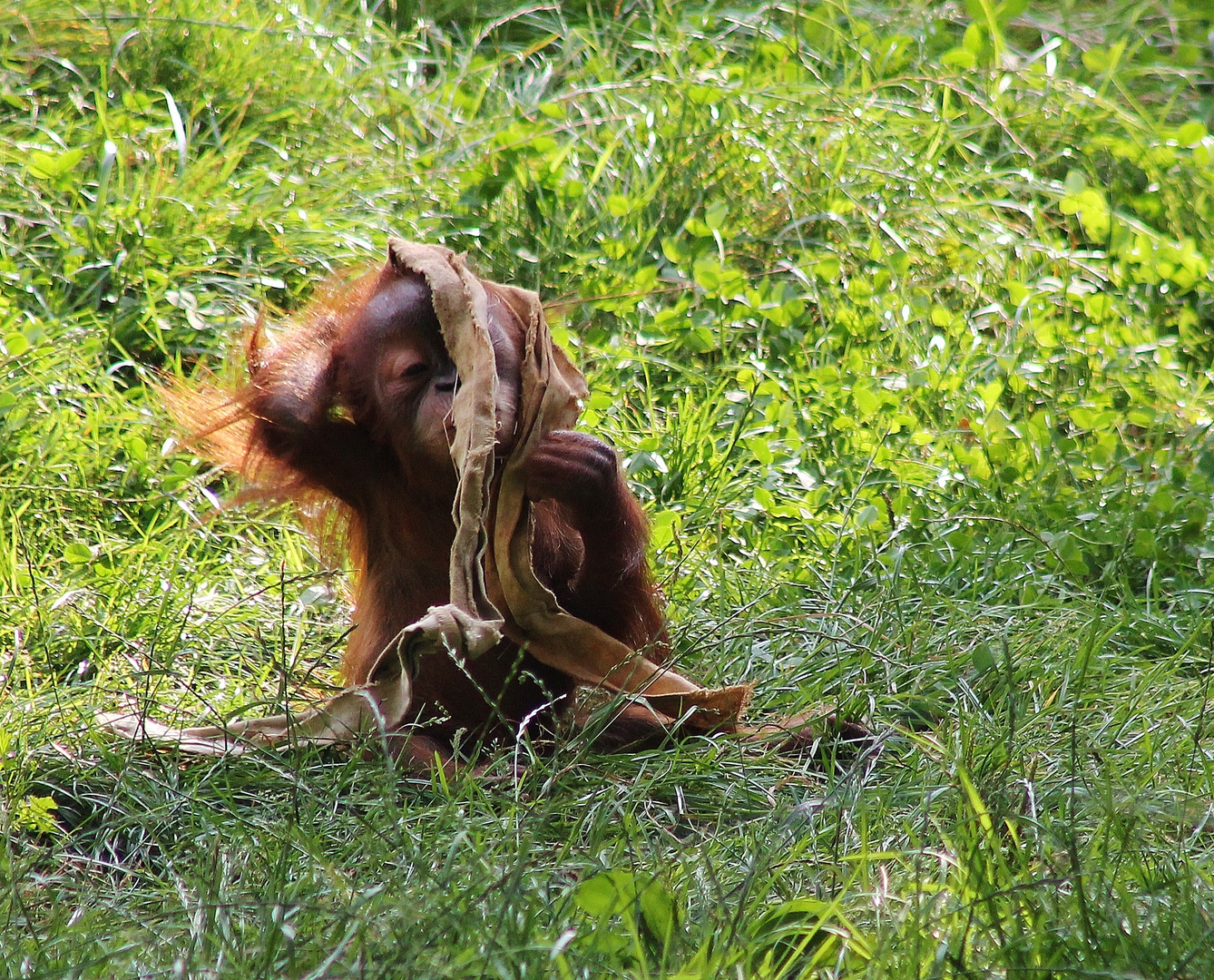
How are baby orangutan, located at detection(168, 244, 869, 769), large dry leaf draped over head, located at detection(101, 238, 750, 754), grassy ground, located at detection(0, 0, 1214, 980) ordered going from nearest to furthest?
grassy ground, located at detection(0, 0, 1214, 980) < large dry leaf draped over head, located at detection(101, 238, 750, 754) < baby orangutan, located at detection(168, 244, 869, 769)

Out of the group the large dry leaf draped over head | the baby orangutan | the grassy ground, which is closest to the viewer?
the grassy ground

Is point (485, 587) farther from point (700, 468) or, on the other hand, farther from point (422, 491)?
point (700, 468)

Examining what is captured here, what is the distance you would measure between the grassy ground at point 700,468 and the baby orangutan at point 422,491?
0.21 m

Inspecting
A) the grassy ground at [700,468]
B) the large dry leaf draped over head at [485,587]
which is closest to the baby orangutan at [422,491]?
the large dry leaf draped over head at [485,587]

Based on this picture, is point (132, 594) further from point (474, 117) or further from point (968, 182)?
point (968, 182)

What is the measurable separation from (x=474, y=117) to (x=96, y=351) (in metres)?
1.77

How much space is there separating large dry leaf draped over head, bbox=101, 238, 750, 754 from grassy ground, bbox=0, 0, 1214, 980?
10 cm

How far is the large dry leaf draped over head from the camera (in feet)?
8.28

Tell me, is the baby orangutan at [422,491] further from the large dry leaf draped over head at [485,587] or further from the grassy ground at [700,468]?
the grassy ground at [700,468]

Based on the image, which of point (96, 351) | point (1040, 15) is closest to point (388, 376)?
point (96, 351)

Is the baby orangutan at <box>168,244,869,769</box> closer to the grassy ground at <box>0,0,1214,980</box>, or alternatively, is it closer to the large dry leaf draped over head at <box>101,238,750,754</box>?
the large dry leaf draped over head at <box>101,238,750,754</box>

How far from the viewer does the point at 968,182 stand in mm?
4867

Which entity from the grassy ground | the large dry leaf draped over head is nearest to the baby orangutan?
the large dry leaf draped over head

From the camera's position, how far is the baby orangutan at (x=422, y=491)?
9.10ft
